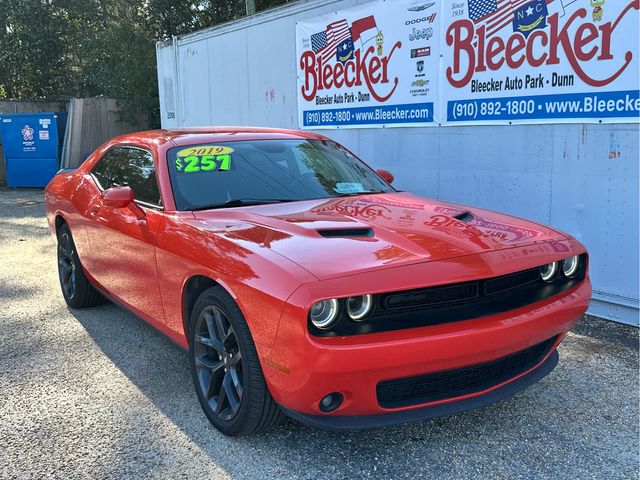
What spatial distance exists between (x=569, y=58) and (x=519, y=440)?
317 centimetres

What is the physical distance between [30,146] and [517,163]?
41.0 feet

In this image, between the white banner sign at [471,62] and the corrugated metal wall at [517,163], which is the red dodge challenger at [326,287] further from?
the white banner sign at [471,62]

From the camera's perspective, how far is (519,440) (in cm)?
294

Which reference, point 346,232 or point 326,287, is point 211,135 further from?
point 326,287

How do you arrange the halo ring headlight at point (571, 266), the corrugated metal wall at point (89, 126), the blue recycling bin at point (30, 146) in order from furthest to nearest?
the corrugated metal wall at point (89, 126) → the blue recycling bin at point (30, 146) → the halo ring headlight at point (571, 266)

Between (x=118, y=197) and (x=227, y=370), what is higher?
(x=118, y=197)

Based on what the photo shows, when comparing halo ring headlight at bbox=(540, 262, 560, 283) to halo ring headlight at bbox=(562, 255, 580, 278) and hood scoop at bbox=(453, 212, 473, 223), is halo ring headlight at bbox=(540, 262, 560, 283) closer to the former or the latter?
halo ring headlight at bbox=(562, 255, 580, 278)

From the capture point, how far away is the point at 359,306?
249cm

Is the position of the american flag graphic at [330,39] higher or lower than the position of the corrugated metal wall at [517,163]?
higher

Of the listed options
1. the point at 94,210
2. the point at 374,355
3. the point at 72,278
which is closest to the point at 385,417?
the point at 374,355

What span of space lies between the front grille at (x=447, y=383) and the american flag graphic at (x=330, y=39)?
16.0ft

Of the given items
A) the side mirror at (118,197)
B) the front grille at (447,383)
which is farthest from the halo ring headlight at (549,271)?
the side mirror at (118,197)

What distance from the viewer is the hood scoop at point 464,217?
3.24 m

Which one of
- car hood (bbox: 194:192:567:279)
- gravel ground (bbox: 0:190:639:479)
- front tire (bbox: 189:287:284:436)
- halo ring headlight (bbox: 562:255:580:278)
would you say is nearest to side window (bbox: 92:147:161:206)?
car hood (bbox: 194:192:567:279)
